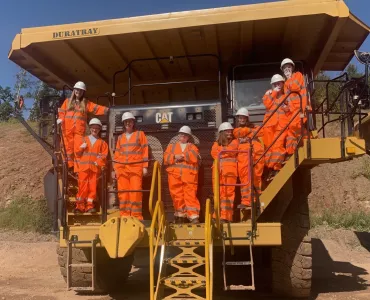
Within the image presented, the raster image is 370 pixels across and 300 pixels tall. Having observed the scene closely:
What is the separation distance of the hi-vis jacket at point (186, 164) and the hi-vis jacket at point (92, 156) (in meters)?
0.86

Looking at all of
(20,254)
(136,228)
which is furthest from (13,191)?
(136,228)

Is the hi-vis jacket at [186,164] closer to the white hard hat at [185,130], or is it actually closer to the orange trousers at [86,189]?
the white hard hat at [185,130]

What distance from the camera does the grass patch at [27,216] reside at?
1524 cm

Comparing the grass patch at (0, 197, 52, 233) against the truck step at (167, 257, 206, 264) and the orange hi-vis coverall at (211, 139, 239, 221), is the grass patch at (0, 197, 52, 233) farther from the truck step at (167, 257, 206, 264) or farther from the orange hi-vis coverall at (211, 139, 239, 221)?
the truck step at (167, 257, 206, 264)

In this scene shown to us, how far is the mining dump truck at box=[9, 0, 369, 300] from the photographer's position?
4.95 meters

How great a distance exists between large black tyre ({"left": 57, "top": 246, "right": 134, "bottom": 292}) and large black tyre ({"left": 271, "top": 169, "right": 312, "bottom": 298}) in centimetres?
221

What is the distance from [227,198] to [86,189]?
1.76 metres

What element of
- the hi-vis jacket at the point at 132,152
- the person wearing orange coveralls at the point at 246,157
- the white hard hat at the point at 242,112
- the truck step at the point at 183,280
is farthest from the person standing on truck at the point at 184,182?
the truck step at the point at 183,280

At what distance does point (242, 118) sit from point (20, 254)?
703 cm

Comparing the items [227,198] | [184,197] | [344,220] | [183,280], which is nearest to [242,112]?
[227,198]

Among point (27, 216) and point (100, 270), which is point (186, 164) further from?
point (27, 216)

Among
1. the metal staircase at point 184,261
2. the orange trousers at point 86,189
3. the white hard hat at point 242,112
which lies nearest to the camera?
the metal staircase at point 184,261

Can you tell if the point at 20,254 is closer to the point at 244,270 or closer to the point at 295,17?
the point at 244,270

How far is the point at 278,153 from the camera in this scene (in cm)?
554
